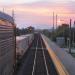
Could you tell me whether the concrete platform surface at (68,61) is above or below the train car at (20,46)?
below

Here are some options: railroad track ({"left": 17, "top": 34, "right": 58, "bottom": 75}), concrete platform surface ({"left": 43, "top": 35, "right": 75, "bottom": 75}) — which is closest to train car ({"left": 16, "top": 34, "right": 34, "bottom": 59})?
railroad track ({"left": 17, "top": 34, "right": 58, "bottom": 75})

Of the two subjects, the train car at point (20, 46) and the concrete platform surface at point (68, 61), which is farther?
the concrete platform surface at point (68, 61)

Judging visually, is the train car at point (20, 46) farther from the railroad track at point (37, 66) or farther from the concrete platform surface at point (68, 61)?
the concrete platform surface at point (68, 61)

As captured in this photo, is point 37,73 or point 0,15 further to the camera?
point 37,73

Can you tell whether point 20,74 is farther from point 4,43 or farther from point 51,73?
point 4,43

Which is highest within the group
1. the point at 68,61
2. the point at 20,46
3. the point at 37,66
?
the point at 20,46

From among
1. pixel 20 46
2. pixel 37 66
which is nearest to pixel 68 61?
pixel 37 66

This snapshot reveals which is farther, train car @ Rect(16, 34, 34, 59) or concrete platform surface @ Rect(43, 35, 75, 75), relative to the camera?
concrete platform surface @ Rect(43, 35, 75, 75)

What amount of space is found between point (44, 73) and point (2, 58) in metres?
16.1

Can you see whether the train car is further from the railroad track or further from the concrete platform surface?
the concrete platform surface

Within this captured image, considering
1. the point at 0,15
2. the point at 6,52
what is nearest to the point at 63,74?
the point at 6,52

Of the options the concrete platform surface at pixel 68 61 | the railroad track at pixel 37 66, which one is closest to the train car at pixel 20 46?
the railroad track at pixel 37 66

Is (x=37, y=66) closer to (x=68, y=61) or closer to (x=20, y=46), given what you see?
(x=20, y=46)

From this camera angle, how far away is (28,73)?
27.3 m
